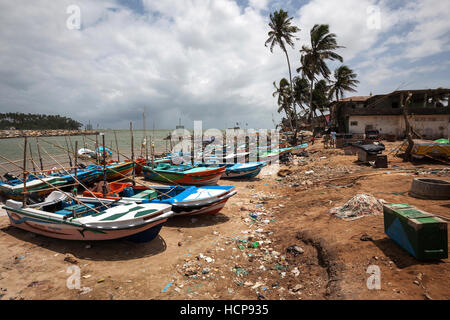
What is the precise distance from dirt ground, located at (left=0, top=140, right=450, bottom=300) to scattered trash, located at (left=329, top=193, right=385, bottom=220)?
30 centimetres

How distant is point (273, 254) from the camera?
18.0ft

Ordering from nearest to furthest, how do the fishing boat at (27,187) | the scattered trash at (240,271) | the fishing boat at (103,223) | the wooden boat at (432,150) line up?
the scattered trash at (240,271) < the fishing boat at (103,223) < the fishing boat at (27,187) < the wooden boat at (432,150)

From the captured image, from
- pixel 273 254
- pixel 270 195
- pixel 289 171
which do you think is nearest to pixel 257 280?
pixel 273 254

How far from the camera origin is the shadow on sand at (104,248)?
18.9 ft

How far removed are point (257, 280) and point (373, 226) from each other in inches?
118

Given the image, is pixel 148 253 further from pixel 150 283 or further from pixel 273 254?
pixel 273 254

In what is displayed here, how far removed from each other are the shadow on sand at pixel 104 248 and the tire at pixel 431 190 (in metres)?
7.78

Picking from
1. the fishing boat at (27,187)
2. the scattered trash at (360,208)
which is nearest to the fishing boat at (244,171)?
the scattered trash at (360,208)

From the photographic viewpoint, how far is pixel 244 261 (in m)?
5.36

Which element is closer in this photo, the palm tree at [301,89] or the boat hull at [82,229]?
the boat hull at [82,229]

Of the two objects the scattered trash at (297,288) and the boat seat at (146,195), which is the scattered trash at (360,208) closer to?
the scattered trash at (297,288)

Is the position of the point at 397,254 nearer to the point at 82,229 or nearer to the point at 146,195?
the point at 82,229
